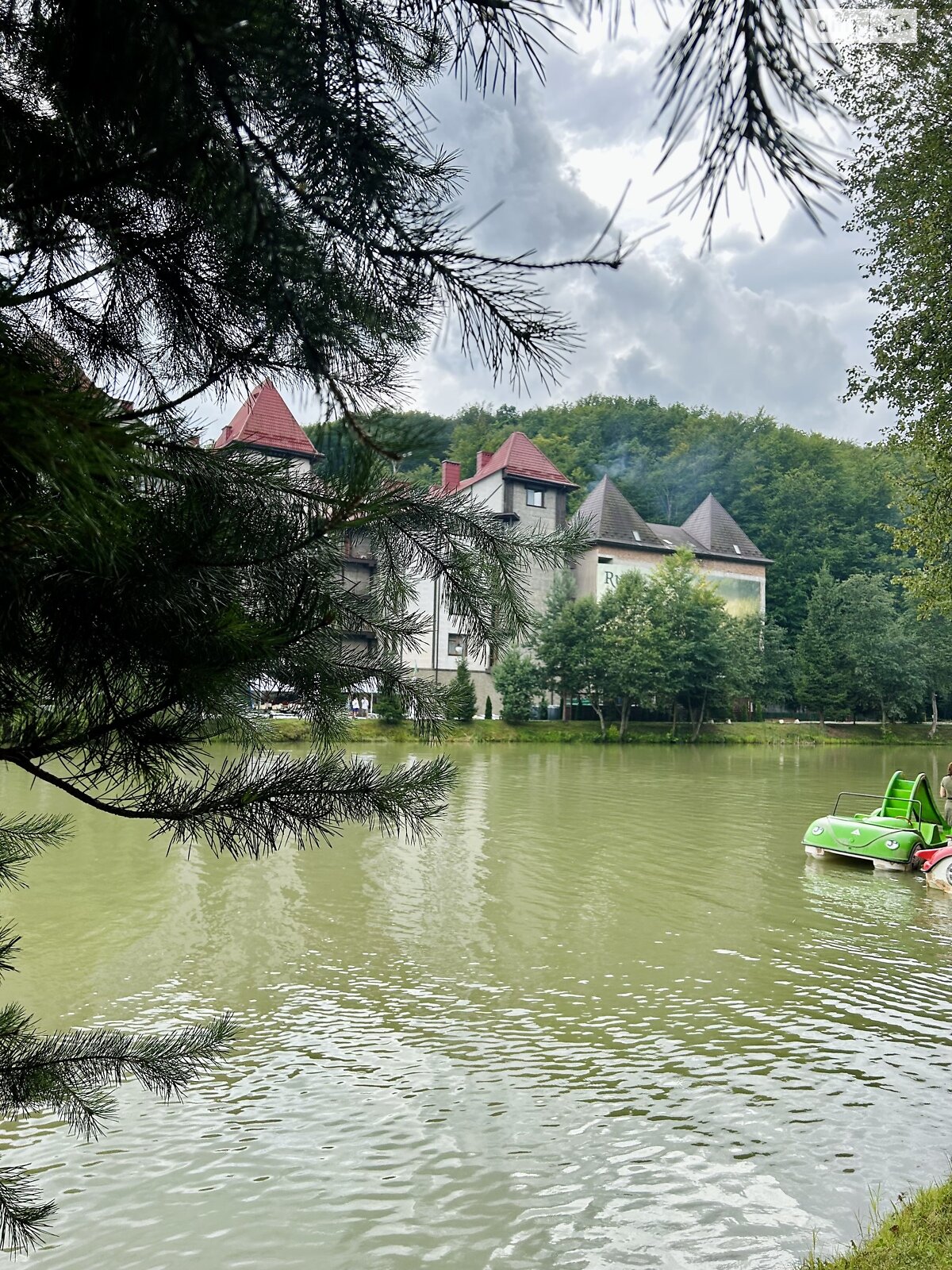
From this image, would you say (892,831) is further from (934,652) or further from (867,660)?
(934,652)

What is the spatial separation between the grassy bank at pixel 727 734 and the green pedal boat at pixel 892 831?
21.2 metres

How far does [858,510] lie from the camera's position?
74812mm

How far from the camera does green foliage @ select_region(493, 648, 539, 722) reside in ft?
139

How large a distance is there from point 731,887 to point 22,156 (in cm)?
1155

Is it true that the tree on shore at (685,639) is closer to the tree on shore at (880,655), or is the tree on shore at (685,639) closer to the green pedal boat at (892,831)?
the tree on shore at (880,655)

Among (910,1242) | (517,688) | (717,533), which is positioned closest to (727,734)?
(517,688)

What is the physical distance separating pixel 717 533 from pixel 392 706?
200 ft

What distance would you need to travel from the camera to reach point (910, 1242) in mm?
3488

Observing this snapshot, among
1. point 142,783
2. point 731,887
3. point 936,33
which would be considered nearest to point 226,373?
point 142,783

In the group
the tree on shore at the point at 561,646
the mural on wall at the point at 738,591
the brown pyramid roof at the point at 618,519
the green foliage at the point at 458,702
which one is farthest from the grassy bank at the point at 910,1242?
the mural on wall at the point at 738,591

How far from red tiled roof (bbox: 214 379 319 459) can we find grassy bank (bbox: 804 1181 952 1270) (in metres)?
3.38

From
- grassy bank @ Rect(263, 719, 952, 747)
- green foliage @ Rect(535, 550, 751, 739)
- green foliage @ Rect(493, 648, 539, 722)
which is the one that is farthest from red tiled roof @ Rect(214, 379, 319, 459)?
green foliage @ Rect(535, 550, 751, 739)

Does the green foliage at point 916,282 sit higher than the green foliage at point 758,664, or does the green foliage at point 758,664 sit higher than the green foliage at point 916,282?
the green foliage at point 916,282

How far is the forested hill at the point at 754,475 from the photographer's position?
7169 centimetres
